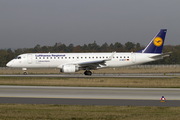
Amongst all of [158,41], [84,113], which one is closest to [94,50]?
[158,41]

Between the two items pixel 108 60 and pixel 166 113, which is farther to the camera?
pixel 108 60

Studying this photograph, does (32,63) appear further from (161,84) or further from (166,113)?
(166,113)

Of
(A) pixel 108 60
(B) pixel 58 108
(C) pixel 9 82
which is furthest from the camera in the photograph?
(A) pixel 108 60

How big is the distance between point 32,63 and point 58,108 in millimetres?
25965

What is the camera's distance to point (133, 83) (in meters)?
25.7

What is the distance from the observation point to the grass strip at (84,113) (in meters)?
10.4

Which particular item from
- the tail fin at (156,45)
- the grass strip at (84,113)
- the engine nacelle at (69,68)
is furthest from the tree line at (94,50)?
the grass strip at (84,113)

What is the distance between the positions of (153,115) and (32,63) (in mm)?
29065

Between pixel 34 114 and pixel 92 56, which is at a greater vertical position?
pixel 92 56

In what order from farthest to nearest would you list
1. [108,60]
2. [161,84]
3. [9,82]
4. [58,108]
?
[108,60]
[9,82]
[161,84]
[58,108]

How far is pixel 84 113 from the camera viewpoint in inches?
443

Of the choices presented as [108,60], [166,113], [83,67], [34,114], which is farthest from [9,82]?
[166,113]

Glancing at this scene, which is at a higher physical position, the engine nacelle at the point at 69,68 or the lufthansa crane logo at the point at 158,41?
the lufthansa crane logo at the point at 158,41

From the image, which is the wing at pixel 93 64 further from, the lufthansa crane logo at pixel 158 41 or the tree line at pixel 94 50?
the tree line at pixel 94 50
